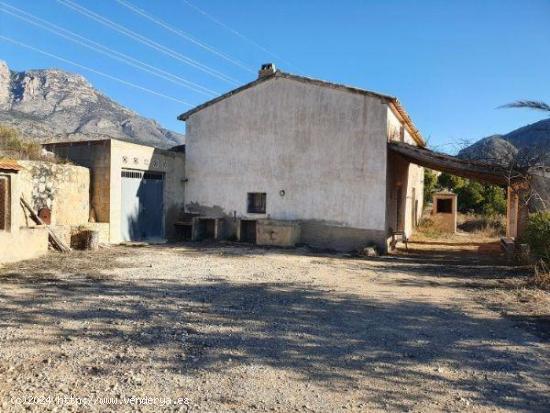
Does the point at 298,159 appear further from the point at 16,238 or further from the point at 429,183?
the point at 429,183

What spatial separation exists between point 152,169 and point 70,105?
190 ft

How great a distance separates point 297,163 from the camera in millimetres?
14961

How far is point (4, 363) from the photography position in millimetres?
4094

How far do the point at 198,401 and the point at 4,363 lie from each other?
2.02 m

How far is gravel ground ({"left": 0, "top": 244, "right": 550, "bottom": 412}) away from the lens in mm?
3615

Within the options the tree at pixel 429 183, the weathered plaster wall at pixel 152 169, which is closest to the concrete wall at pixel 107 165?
the weathered plaster wall at pixel 152 169

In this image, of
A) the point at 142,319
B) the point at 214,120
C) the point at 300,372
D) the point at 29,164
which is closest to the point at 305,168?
the point at 214,120

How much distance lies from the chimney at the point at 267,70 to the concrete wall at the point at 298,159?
1.55 ft

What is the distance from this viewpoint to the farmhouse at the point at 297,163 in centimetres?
1378

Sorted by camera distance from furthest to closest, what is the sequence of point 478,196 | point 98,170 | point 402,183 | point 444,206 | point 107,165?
A: point 478,196, point 444,206, point 402,183, point 98,170, point 107,165

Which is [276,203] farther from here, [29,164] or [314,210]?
[29,164]

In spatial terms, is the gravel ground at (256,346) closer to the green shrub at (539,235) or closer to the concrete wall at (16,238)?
the concrete wall at (16,238)

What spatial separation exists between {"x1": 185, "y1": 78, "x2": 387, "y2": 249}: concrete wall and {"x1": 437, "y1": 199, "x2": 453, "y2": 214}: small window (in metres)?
10.1

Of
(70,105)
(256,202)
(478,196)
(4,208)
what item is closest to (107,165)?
(4,208)
